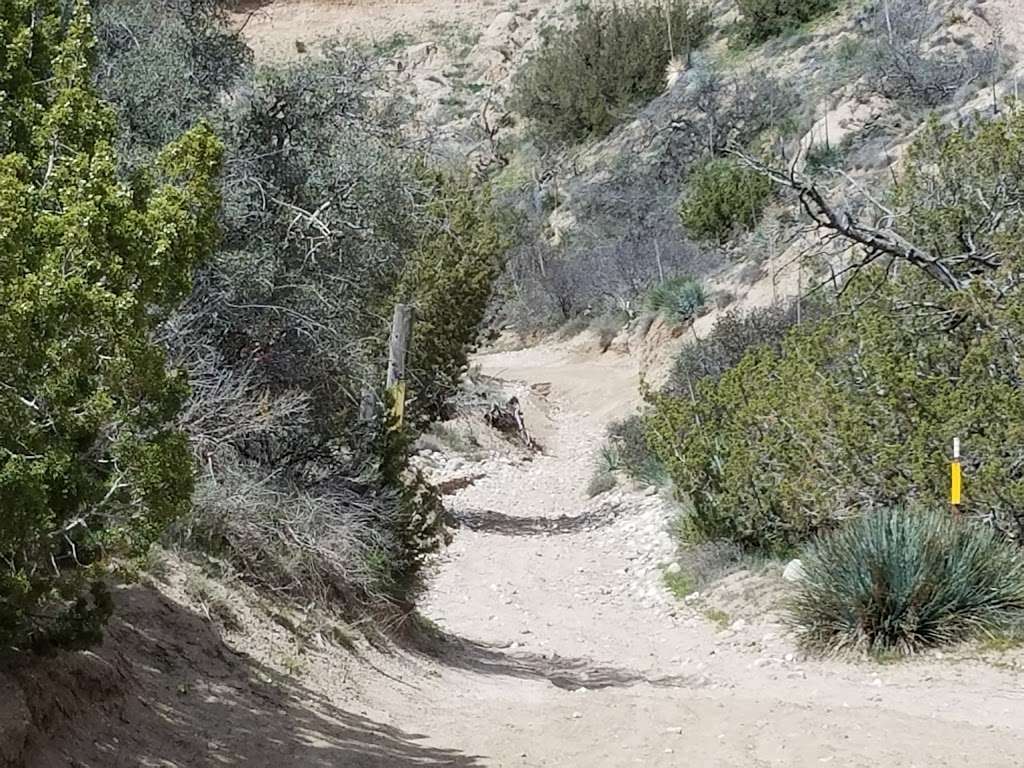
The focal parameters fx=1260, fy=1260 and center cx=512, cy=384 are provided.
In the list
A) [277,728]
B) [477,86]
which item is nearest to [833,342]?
[277,728]

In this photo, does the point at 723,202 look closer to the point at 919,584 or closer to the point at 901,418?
the point at 901,418

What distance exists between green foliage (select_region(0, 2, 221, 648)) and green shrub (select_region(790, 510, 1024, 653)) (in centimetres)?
666

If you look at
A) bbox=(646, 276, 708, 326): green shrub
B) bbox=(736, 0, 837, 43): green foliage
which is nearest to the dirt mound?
bbox=(646, 276, 708, 326): green shrub

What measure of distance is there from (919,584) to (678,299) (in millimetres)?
22518

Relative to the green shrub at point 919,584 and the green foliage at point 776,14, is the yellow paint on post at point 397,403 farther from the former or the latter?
the green foliage at point 776,14

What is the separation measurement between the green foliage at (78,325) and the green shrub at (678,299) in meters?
26.4

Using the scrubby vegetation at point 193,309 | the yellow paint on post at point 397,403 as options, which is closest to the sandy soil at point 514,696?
the scrubby vegetation at point 193,309

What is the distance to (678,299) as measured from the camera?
32.5 metres

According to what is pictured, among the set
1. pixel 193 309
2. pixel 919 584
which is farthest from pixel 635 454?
pixel 193 309

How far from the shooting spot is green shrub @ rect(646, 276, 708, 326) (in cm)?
3189

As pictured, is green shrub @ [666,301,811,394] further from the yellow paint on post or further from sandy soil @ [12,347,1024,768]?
the yellow paint on post

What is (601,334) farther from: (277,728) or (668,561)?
(277,728)

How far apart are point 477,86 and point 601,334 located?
27.0 metres

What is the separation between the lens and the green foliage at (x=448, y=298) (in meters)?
19.6
